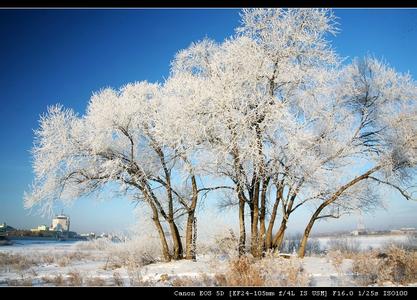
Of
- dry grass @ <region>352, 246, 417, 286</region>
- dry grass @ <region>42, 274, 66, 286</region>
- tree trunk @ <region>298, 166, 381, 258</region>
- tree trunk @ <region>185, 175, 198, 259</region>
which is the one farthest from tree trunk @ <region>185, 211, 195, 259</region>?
dry grass @ <region>352, 246, 417, 286</region>

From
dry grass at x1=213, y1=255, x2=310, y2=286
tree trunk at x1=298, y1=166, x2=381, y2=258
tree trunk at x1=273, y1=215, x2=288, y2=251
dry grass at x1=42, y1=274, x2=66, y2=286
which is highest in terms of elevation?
tree trunk at x1=298, y1=166, x2=381, y2=258

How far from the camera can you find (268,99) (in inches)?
546

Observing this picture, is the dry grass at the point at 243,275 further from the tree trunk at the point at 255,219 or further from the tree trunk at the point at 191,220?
the tree trunk at the point at 191,220

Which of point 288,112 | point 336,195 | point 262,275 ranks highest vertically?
point 288,112

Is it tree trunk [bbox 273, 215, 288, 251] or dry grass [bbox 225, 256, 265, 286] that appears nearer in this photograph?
dry grass [bbox 225, 256, 265, 286]

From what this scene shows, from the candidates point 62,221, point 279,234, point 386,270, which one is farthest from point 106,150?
point 62,221

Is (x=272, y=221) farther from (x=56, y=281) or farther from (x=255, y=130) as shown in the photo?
(x=56, y=281)

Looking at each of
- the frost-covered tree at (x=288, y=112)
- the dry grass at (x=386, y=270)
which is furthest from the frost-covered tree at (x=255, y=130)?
the dry grass at (x=386, y=270)

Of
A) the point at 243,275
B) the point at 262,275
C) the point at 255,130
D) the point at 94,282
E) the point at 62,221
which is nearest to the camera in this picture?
the point at 243,275

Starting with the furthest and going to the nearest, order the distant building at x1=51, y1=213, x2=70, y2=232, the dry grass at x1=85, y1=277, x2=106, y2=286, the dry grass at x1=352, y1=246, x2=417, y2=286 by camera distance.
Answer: the distant building at x1=51, y1=213, x2=70, y2=232 < the dry grass at x1=85, y1=277, x2=106, y2=286 < the dry grass at x1=352, y1=246, x2=417, y2=286

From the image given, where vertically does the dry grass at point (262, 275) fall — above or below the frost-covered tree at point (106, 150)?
below

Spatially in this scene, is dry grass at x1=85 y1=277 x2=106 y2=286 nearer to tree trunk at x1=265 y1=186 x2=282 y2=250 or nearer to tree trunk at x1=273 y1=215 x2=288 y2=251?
tree trunk at x1=265 y1=186 x2=282 y2=250
